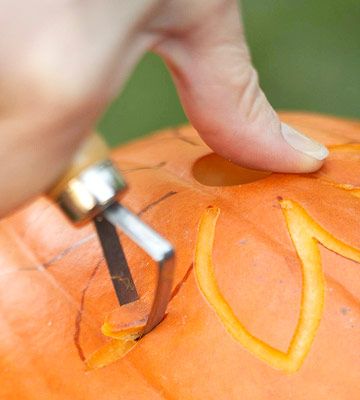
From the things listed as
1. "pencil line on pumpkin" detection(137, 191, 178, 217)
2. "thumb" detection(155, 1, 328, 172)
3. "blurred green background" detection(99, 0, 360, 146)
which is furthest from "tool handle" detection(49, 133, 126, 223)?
"blurred green background" detection(99, 0, 360, 146)

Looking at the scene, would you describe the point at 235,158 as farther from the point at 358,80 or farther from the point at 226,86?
the point at 358,80

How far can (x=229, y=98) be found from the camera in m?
0.72

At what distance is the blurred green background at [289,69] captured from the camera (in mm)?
1517

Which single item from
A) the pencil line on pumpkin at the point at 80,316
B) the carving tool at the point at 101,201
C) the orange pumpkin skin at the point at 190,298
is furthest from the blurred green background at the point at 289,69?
the carving tool at the point at 101,201

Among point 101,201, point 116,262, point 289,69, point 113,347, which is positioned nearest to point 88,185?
point 101,201

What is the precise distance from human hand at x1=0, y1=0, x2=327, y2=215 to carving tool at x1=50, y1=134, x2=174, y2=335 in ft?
0.05

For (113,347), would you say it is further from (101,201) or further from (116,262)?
(101,201)

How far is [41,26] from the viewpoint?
50cm

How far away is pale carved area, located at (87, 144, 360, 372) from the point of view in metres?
0.67

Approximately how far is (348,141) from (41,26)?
523 millimetres

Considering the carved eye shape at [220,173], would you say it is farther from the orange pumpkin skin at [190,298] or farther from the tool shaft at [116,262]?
the tool shaft at [116,262]

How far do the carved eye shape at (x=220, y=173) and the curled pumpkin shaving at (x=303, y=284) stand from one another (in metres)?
0.07

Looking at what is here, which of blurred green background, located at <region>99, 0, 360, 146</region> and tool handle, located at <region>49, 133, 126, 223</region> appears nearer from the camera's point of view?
tool handle, located at <region>49, 133, 126, 223</region>

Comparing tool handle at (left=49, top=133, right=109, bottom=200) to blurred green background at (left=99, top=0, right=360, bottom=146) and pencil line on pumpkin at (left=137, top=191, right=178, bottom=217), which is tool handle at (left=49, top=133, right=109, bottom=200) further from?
blurred green background at (left=99, top=0, right=360, bottom=146)
